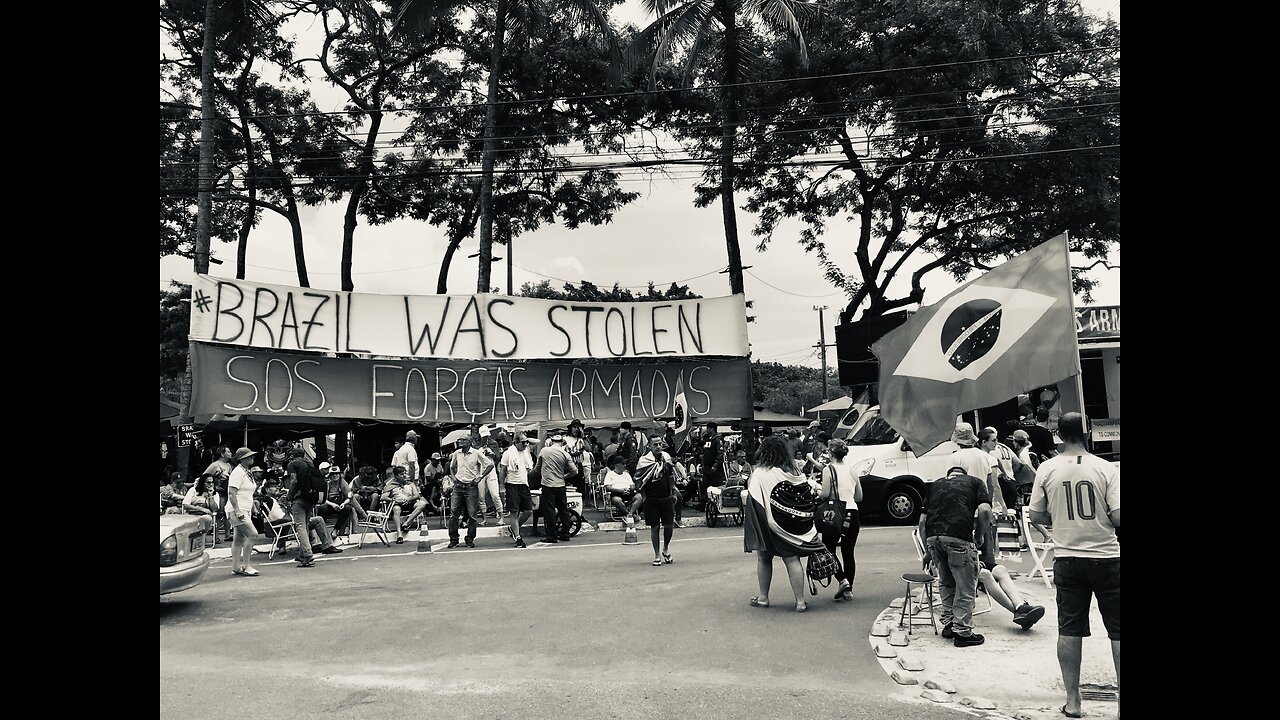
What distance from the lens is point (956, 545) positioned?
7.11 m

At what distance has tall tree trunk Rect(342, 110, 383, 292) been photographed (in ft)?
89.6

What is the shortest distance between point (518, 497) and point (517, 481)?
1.07 feet

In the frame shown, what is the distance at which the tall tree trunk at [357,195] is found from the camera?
2731 cm

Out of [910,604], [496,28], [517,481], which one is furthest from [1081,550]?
[496,28]

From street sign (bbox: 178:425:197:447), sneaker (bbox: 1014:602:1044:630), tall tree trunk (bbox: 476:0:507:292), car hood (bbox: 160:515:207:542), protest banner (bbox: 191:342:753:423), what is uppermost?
tall tree trunk (bbox: 476:0:507:292)

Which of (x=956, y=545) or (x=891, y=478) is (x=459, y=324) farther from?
(x=956, y=545)

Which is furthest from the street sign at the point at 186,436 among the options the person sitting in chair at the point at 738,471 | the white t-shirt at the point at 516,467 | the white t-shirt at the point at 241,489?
the person sitting in chair at the point at 738,471

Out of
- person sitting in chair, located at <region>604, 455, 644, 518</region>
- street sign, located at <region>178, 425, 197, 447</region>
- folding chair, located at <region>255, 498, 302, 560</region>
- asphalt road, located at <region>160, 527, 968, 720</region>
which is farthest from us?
street sign, located at <region>178, 425, 197, 447</region>

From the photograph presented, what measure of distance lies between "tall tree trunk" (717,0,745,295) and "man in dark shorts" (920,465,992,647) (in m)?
12.8

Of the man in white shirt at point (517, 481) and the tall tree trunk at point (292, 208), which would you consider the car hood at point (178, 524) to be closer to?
the man in white shirt at point (517, 481)

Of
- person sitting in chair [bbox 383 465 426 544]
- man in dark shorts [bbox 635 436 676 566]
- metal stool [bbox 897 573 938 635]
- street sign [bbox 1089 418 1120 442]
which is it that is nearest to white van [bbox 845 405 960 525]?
man in dark shorts [bbox 635 436 676 566]

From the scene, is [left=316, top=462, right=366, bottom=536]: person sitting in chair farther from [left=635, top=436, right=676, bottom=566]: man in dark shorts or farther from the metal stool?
the metal stool
